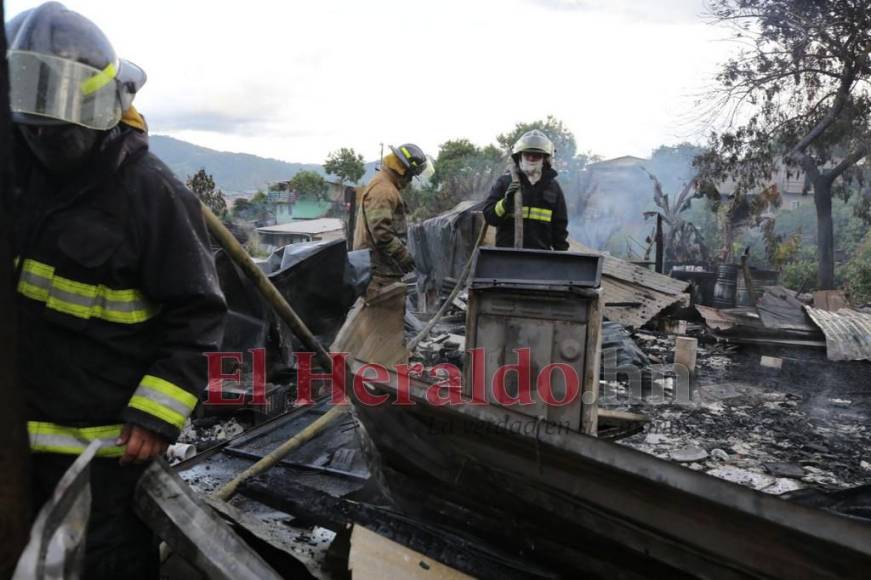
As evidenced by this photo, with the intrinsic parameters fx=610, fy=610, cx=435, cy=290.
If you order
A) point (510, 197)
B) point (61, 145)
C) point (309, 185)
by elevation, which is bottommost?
point (61, 145)

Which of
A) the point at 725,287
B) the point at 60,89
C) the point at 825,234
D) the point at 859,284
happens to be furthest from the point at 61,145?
the point at 825,234

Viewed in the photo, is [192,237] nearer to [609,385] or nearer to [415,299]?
[609,385]

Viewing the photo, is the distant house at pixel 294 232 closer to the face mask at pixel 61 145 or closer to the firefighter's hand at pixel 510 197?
the firefighter's hand at pixel 510 197

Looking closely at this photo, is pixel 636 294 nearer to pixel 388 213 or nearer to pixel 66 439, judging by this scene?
pixel 388 213

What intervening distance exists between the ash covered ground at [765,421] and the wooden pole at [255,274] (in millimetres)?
2957

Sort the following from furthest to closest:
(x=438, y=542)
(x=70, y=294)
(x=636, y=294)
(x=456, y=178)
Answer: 1. (x=456, y=178)
2. (x=636, y=294)
3. (x=438, y=542)
4. (x=70, y=294)

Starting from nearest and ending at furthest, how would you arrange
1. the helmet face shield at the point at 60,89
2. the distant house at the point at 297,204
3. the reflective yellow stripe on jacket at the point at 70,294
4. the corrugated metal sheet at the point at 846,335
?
the helmet face shield at the point at 60,89 < the reflective yellow stripe on jacket at the point at 70,294 < the corrugated metal sheet at the point at 846,335 < the distant house at the point at 297,204

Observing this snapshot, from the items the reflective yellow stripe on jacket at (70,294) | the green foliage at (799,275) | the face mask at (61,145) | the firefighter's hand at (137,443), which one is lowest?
the firefighter's hand at (137,443)

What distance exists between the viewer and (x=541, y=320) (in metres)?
3.51

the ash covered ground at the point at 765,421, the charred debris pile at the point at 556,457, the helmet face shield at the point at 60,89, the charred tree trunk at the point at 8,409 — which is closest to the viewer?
the charred tree trunk at the point at 8,409

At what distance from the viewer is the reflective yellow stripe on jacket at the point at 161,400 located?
64.3 inches

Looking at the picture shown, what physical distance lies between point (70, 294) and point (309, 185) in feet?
137

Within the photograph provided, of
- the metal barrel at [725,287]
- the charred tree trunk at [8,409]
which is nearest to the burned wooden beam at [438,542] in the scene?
the charred tree trunk at [8,409]

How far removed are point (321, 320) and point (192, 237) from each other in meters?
3.32
